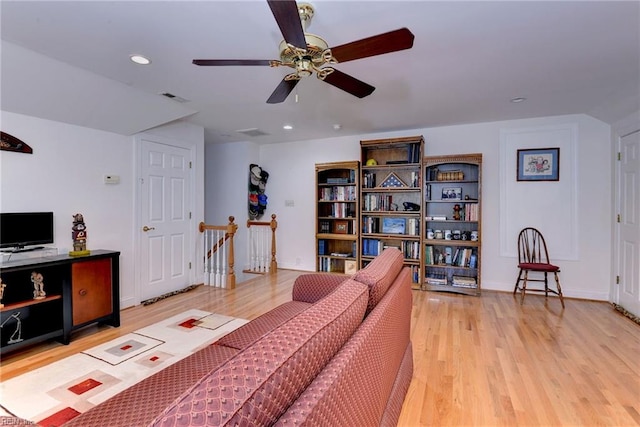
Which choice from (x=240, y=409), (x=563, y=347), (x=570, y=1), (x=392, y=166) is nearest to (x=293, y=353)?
(x=240, y=409)

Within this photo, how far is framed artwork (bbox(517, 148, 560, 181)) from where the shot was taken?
393 centimetres

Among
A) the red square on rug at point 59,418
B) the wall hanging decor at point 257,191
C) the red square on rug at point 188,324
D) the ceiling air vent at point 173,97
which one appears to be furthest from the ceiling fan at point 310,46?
the wall hanging decor at point 257,191

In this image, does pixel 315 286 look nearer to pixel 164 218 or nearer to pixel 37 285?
pixel 37 285

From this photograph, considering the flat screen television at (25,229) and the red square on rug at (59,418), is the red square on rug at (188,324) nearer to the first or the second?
the red square on rug at (59,418)

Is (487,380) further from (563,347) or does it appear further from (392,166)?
(392,166)

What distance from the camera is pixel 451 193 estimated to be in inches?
172

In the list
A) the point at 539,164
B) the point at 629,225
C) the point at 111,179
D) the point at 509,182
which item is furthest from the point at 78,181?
the point at 629,225

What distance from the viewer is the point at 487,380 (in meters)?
2.10

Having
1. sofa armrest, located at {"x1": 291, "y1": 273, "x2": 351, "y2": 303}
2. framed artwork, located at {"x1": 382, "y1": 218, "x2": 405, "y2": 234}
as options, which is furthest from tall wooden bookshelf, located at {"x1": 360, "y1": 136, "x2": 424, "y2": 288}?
sofa armrest, located at {"x1": 291, "y1": 273, "x2": 351, "y2": 303}

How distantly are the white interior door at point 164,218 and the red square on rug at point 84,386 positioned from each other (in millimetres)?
1741

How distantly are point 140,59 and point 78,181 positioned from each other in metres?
1.58

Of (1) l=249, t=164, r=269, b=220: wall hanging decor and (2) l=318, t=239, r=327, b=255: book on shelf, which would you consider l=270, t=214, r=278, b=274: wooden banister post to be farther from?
(2) l=318, t=239, r=327, b=255: book on shelf

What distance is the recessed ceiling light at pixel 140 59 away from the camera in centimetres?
234

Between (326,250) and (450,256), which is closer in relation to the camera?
(450,256)
